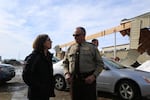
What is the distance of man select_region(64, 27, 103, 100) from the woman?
45 cm

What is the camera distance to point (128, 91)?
9.48m

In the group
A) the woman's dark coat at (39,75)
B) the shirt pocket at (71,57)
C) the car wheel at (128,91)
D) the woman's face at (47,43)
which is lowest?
the car wheel at (128,91)

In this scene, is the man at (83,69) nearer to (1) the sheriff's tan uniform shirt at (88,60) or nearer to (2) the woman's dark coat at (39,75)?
(1) the sheriff's tan uniform shirt at (88,60)

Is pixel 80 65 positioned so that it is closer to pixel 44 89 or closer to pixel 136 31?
pixel 44 89

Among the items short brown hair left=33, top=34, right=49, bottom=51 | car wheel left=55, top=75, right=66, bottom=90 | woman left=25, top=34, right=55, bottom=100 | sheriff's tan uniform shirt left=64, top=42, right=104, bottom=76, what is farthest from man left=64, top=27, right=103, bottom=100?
car wheel left=55, top=75, right=66, bottom=90

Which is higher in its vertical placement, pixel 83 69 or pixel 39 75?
pixel 83 69

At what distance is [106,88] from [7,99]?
3081 millimetres

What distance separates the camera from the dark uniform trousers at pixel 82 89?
16.8 ft

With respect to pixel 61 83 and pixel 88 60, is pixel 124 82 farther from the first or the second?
pixel 88 60

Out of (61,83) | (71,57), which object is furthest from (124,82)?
(71,57)

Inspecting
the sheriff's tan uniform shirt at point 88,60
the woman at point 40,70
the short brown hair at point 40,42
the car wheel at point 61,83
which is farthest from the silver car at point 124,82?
the short brown hair at point 40,42

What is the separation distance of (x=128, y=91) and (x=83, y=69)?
4648mm

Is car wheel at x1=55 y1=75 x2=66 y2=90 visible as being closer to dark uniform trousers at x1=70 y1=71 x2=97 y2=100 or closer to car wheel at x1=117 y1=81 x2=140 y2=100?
car wheel at x1=117 y1=81 x2=140 y2=100

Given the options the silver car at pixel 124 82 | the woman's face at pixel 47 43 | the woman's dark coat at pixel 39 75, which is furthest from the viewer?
the silver car at pixel 124 82
